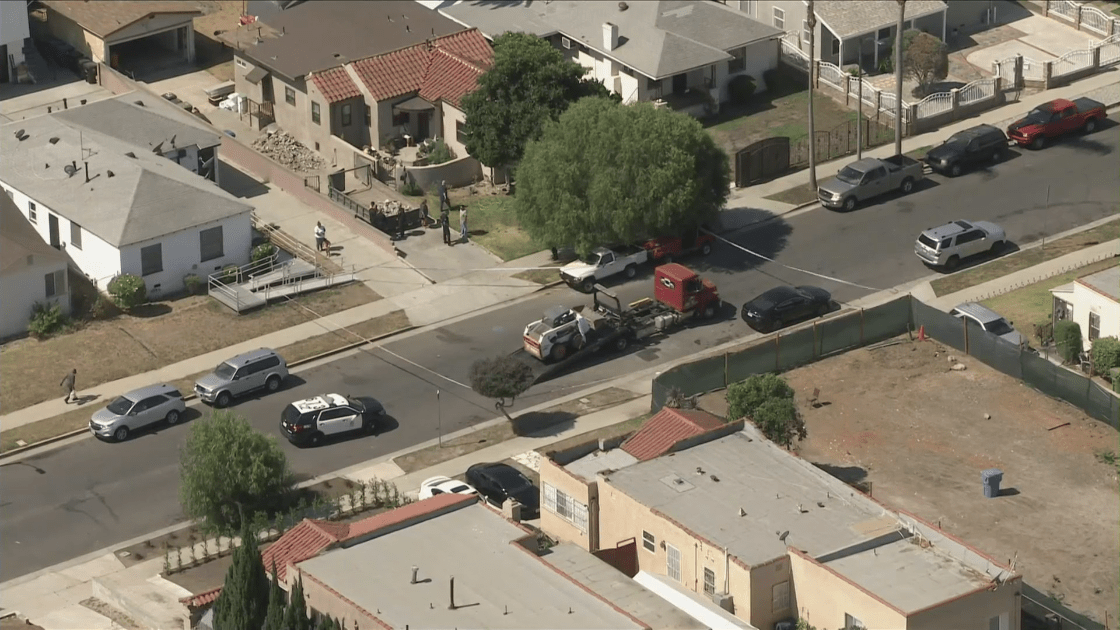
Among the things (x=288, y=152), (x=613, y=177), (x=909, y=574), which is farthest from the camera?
(x=288, y=152)

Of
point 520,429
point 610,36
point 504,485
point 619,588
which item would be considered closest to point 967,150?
point 610,36

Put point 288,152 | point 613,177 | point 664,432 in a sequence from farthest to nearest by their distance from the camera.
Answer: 1. point 288,152
2. point 613,177
3. point 664,432

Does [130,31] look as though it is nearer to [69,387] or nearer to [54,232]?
[54,232]

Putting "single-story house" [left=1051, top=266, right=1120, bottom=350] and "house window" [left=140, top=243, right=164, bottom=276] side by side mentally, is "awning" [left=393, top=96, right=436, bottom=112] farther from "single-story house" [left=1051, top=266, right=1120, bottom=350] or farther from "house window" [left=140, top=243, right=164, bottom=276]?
"single-story house" [left=1051, top=266, right=1120, bottom=350]

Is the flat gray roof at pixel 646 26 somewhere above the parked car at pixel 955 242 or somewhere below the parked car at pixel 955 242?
above

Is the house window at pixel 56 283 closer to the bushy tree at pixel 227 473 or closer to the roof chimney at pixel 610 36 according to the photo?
the bushy tree at pixel 227 473

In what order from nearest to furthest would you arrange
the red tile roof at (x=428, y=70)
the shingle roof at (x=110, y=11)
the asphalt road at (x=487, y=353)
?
the asphalt road at (x=487, y=353) → the red tile roof at (x=428, y=70) → the shingle roof at (x=110, y=11)

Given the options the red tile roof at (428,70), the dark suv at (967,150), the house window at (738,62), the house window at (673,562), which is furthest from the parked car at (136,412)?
the dark suv at (967,150)
